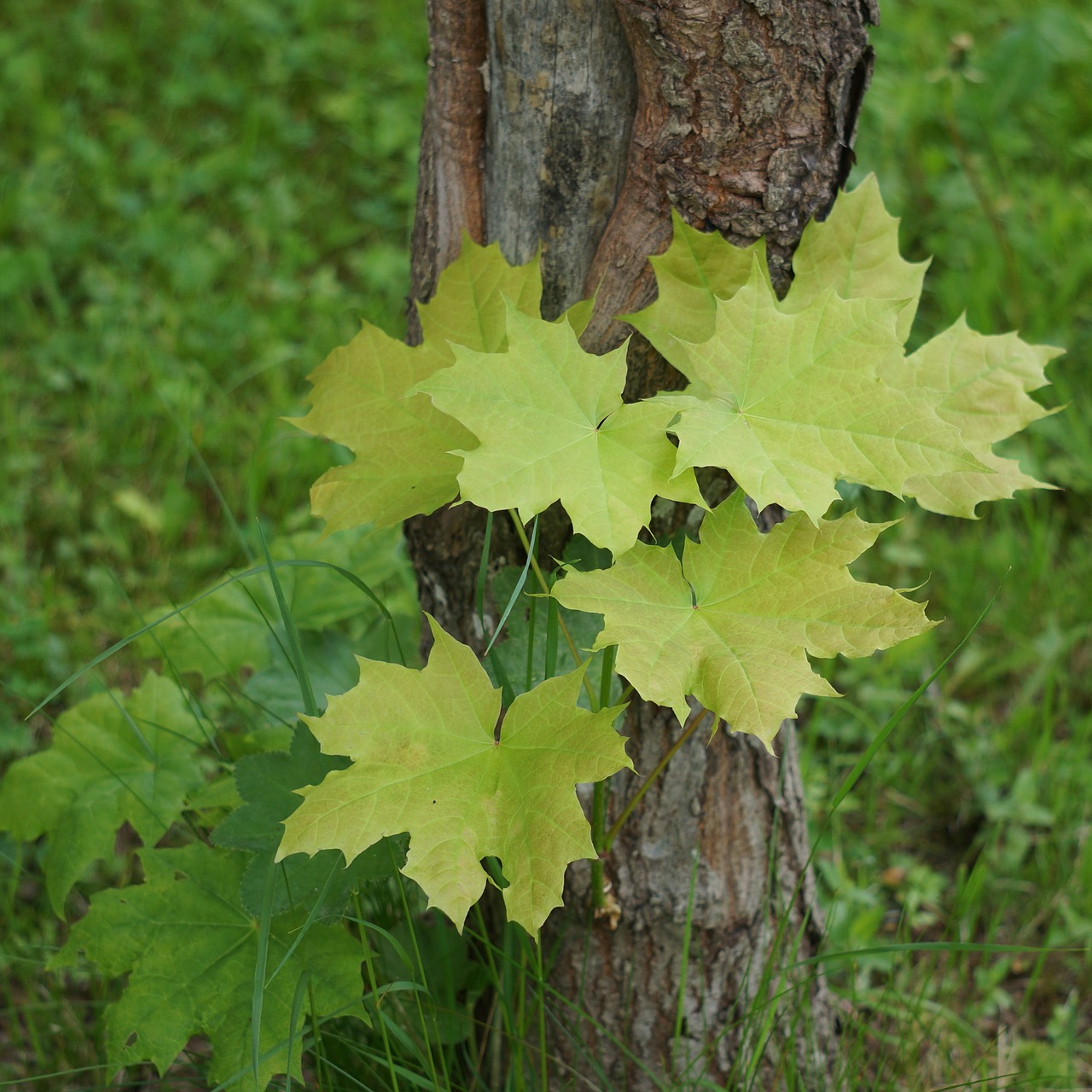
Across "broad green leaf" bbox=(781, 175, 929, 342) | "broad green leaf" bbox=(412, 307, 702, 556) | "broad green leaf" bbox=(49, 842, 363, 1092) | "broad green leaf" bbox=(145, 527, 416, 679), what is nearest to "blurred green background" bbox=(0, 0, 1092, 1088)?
"broad green leaf" bbox=(145, 527, 416, 679)

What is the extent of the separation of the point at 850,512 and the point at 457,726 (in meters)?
0.47

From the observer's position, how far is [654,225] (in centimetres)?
124

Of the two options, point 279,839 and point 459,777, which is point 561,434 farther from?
point 279,839

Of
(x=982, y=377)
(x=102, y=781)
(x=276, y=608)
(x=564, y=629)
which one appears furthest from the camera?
(x=276, y=608)

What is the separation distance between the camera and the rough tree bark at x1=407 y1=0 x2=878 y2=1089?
1.18 meters

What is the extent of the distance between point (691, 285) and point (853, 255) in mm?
210

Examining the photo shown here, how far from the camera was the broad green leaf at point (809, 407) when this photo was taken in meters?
1.03

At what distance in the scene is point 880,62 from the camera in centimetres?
349

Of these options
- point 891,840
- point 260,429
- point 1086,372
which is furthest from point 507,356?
point 1086,372

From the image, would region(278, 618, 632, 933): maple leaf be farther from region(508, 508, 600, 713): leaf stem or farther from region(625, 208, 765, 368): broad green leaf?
region(625, 208, 765, 368): broad green leaf

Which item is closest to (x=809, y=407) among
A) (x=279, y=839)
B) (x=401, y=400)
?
(x=401, y=400)

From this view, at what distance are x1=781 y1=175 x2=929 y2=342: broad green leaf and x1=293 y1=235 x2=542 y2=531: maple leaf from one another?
12.5 inches

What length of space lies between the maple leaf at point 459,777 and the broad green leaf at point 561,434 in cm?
16

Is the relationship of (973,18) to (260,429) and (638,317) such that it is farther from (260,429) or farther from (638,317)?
(638,317)
